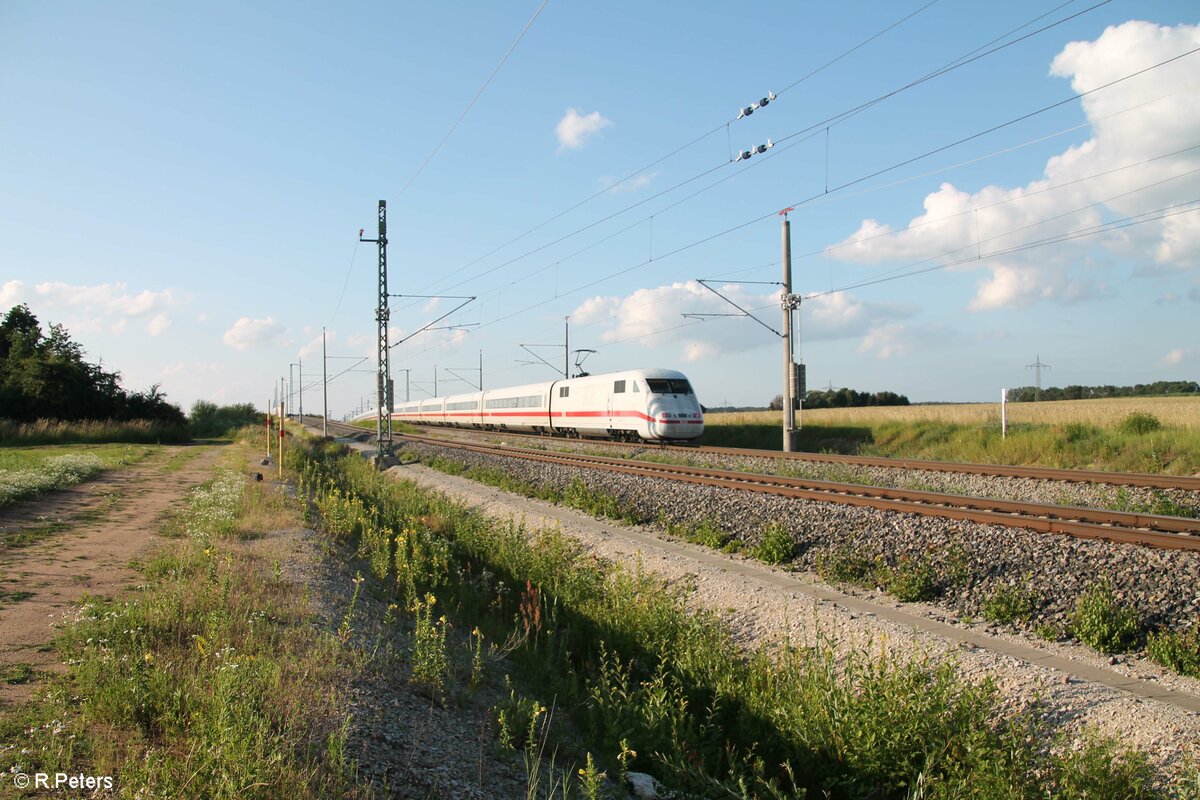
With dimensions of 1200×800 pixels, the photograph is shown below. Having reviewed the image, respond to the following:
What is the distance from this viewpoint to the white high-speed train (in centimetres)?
2861

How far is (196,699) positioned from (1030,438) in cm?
2234

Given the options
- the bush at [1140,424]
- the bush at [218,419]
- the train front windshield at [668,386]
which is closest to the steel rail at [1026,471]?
the bush at [1140,424]

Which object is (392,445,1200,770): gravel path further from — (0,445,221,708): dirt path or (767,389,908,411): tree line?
(767,389,908,411): tree line

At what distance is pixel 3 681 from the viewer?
4852 mm

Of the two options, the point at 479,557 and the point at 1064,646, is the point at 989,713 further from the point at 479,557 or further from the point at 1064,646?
the point at 479,557

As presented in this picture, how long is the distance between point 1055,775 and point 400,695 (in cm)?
432

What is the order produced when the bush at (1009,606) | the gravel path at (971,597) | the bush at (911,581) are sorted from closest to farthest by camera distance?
the gravel path at (971,597) < the bush at (1009,606) < the bush at (911,581)

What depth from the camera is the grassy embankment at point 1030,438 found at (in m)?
18.6

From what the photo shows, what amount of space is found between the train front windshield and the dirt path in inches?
627

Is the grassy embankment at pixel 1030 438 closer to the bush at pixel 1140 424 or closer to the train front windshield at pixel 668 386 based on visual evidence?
the bush at pixel 1140 424

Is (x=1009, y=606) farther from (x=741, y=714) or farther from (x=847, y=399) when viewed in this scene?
(x=847, y=399)

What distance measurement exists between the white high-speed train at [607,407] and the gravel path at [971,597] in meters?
15.2

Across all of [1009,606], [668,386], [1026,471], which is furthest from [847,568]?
[668,386]

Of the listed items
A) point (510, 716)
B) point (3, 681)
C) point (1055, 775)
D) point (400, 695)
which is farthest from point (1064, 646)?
point (3, 681)
